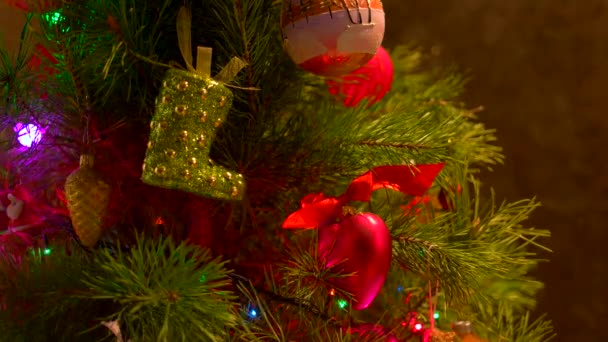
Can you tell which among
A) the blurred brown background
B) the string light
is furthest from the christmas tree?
the blurred brown background

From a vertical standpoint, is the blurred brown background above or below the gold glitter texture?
below

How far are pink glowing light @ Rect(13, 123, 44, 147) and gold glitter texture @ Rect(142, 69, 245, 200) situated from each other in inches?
5.6

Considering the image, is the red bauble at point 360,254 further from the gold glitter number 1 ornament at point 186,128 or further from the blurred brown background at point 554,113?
the blurred brown background at point 554,113

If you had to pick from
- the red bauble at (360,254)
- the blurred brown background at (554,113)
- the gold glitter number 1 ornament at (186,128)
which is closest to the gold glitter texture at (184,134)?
the gold glitter number 1 ornament at (186,128)

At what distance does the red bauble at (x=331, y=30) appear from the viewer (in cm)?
43

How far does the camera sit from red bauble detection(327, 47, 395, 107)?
56 centimetres

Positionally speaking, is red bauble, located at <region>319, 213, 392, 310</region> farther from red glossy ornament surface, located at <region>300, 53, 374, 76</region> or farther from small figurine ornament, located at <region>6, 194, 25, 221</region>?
small figurine ornament, located at <region>6, 194, 25, 221</region>

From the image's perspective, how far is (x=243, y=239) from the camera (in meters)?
0.53

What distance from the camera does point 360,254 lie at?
420 millimetres

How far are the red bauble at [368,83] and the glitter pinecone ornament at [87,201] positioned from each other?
24cm

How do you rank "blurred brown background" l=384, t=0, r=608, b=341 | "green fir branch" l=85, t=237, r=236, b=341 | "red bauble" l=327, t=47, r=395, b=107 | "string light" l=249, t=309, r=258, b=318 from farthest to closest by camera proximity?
"blurred brown background" l=384, t=0, r=608, b=341 → "red bauble" l=327, t=47, r=395, b=107 → "string light" l=249, t=309, r=258, b=318 → "green fir branch" l=85, t=237, r=236, b=341

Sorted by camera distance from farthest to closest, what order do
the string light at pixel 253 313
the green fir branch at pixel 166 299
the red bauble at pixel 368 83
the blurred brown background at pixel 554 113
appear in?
the blurred brown background at pixel 554 113 < the red bauble at pixel 368 83 < the string light at pixel 253 313 < the green fir branch at pixel 166 299

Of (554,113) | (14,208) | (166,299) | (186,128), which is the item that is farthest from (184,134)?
(554,113)

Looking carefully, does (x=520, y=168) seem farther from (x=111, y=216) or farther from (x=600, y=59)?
(x=111, y=216)
